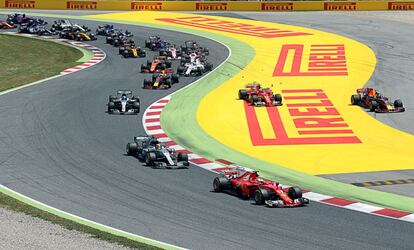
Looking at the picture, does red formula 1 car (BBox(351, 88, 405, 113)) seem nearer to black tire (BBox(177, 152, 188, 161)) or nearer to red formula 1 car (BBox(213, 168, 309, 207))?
black tire (BBox(177, 152, 188, 161))

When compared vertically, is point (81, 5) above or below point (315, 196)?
above

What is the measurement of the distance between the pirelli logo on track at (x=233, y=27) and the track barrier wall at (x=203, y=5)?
443 centimetres

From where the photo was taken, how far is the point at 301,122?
123 feet

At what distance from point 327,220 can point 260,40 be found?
4152cm

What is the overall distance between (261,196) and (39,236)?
6.73 metres

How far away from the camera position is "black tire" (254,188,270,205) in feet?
80.4

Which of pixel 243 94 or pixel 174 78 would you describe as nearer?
pixel 243 94

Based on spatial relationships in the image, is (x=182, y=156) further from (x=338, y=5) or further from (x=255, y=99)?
(x=338, y=5)

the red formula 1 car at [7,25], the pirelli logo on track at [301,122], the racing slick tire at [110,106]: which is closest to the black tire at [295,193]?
the pirelli logo on track at [301,122]

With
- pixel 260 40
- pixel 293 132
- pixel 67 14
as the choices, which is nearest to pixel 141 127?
pixel 293 132

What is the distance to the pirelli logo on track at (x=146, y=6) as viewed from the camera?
80.7 m

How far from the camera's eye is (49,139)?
110 feet

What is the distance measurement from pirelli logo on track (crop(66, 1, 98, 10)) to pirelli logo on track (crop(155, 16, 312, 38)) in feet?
29.3

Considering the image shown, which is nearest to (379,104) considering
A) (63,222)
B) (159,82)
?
(159,82)
